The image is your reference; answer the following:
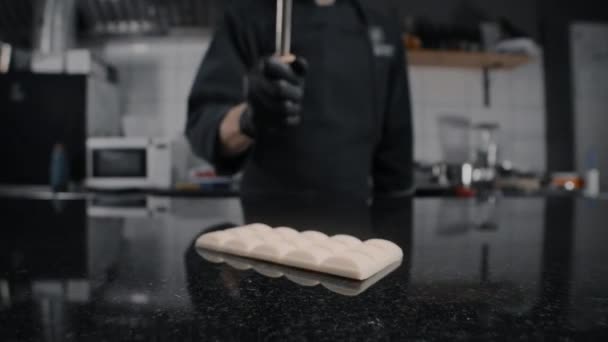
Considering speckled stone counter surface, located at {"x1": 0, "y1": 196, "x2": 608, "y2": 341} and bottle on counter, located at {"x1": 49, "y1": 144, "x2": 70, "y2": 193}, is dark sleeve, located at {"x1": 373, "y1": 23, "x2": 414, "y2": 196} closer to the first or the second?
speckled stone counter surface, located at {"x1": 0, "y1": 196, "x2": 608, "y2": 341}

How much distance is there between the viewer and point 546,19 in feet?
8.04

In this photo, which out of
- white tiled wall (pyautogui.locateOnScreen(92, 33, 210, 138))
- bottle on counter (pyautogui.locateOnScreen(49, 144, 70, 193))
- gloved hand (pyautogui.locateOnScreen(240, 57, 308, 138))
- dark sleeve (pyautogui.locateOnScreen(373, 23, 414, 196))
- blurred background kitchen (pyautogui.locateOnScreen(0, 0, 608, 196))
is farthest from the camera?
white tiled wall (pyautogui.locateOnScreen(92, 33, 210, 138))

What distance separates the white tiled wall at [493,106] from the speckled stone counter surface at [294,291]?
6.75 ft

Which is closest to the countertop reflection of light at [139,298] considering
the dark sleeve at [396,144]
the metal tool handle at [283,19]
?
the metal tool handle at [283,19]

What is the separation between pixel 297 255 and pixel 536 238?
290 mm

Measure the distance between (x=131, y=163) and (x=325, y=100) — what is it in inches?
55.0

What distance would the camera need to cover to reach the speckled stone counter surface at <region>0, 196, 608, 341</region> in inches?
7.8

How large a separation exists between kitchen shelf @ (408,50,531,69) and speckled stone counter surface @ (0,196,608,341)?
1.89 meters

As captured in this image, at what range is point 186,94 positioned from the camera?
2.51m

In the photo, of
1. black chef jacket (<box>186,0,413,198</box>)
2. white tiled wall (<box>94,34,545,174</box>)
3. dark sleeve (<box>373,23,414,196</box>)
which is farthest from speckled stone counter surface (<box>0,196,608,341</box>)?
white tiled wall (<box>94,34,545,174</box>)

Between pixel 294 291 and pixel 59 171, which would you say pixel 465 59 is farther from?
pixel 294 291

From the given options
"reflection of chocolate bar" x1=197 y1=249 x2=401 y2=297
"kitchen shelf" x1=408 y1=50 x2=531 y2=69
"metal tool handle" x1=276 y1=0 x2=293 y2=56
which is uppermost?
"kitchen shelf" x1=408 y1=50 x2=531 y2=69

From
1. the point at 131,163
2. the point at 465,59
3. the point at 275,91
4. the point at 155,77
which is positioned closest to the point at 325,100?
the point at 275,91

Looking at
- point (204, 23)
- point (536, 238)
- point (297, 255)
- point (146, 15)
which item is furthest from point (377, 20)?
point (146, 15)
